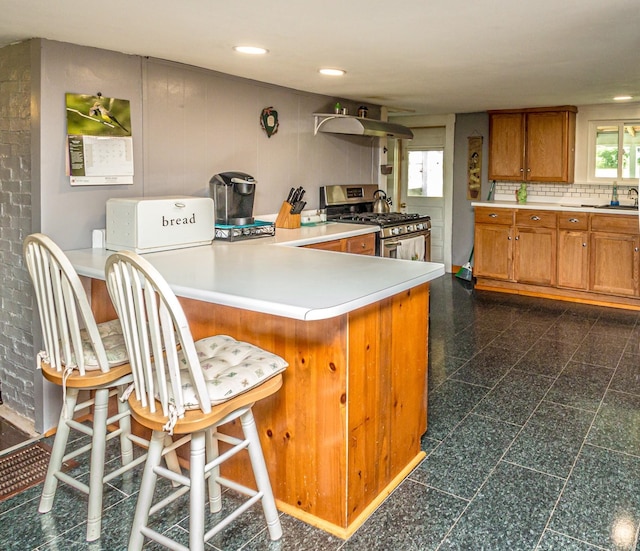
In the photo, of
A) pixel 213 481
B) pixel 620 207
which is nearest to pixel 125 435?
pixel 213 481

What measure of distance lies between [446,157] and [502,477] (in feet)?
16.5

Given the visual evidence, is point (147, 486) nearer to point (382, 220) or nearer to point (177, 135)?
point (177, 135)

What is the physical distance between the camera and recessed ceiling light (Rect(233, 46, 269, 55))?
3.04 metres

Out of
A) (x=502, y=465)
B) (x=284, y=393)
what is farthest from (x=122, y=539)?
(x=502, y=465)

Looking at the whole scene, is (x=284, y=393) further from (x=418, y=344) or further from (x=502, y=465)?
(x=502, y=465)

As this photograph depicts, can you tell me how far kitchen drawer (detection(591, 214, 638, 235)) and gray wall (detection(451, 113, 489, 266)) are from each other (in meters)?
1.49

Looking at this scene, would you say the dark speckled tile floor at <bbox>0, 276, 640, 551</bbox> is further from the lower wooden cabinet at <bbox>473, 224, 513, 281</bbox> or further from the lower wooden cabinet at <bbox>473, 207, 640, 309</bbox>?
the lower wooden cabinet at <bbox>473, 224, 513, 281</bbox>

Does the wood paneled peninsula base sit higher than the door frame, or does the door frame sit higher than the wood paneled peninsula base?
the door frame

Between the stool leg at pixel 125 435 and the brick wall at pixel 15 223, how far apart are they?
0.85m

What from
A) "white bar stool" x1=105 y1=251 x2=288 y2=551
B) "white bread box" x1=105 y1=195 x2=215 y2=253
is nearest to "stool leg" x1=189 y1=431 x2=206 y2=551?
"white bar stool" x1=105 y1=251 x2=288 y2=551

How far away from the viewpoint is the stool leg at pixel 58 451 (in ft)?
7.00

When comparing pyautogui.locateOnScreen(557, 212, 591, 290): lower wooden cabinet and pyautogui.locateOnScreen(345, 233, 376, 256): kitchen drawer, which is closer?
pyautogui.locateOnScreen(345, 233, 376, 256): kitchen drawer

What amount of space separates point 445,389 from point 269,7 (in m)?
2.28

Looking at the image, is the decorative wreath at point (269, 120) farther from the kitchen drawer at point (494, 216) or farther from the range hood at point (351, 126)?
the kitchen drawer at point (494, 216)
